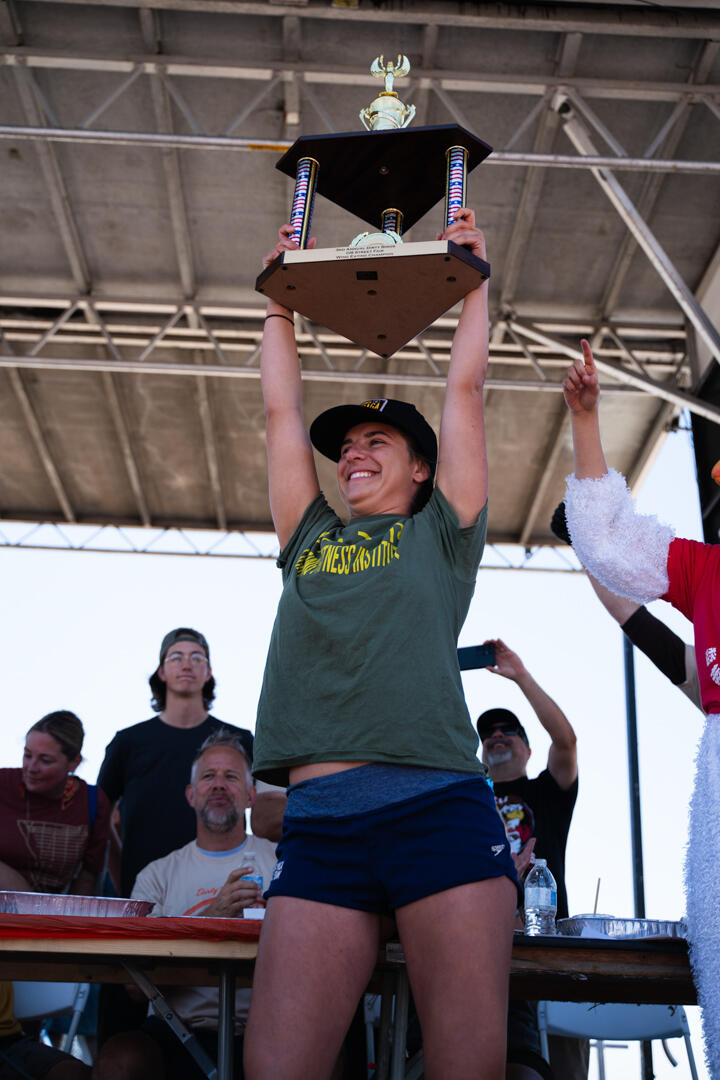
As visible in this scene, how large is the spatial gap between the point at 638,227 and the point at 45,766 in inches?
173

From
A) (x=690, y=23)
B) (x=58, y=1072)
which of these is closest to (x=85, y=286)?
(x=690, y=23)

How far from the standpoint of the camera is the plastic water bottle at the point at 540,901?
2617mm

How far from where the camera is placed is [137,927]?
73.5 inches

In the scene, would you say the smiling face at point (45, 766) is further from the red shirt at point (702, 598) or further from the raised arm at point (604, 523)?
the red shirt at point (702, 598)

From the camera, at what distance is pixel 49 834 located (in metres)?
3.42

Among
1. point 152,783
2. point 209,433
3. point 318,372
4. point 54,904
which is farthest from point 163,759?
point 209,433

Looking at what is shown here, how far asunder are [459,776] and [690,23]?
5.48m

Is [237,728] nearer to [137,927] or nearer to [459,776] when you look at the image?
[137,927]

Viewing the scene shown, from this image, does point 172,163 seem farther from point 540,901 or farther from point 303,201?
point 540,901

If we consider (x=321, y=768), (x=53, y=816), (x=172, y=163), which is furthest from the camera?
(x=172, y=163)

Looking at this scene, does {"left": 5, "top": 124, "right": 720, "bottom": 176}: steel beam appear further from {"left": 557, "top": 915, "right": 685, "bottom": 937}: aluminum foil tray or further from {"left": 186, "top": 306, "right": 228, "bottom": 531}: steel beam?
{"left": 557, "top": 915, "right": 685, "bottom": 937}: aluminum foil tray

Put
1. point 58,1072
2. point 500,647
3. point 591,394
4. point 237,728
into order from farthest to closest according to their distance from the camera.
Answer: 1. point 237,728
2. point 500,647
3. point 58,1072
4. point 591,394

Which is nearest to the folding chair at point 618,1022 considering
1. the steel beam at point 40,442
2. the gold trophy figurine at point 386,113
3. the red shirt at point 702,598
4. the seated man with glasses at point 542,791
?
the seated man with glasses at point 542,791

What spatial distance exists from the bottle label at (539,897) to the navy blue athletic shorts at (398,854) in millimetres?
1315
